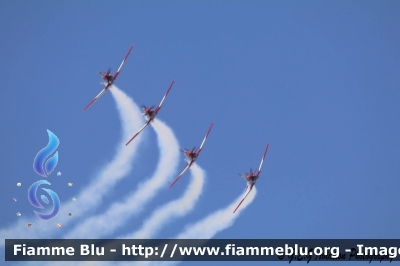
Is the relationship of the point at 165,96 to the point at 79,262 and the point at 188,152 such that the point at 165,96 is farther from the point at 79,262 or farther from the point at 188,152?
the point at 79,262

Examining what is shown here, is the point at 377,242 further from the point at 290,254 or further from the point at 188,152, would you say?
the point at 188,152

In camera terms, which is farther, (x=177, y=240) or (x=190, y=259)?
(x=177, y=240)

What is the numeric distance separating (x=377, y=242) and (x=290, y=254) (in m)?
8.38

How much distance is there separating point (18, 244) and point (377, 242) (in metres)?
33.1

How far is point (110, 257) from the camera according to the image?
10956cm

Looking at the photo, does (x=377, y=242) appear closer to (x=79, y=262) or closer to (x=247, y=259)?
(x=247, y=259)

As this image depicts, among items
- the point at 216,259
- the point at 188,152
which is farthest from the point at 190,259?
the point at 188,152

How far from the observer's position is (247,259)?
346 feet

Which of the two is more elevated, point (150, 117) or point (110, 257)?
point (150, 117)

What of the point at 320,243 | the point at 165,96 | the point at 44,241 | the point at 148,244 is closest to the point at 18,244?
the point at 44,241

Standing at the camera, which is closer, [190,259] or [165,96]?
[190,259]

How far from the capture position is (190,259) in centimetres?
10400

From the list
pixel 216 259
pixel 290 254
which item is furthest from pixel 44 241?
pixel 290 254

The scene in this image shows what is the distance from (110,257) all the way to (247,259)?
525 inches
